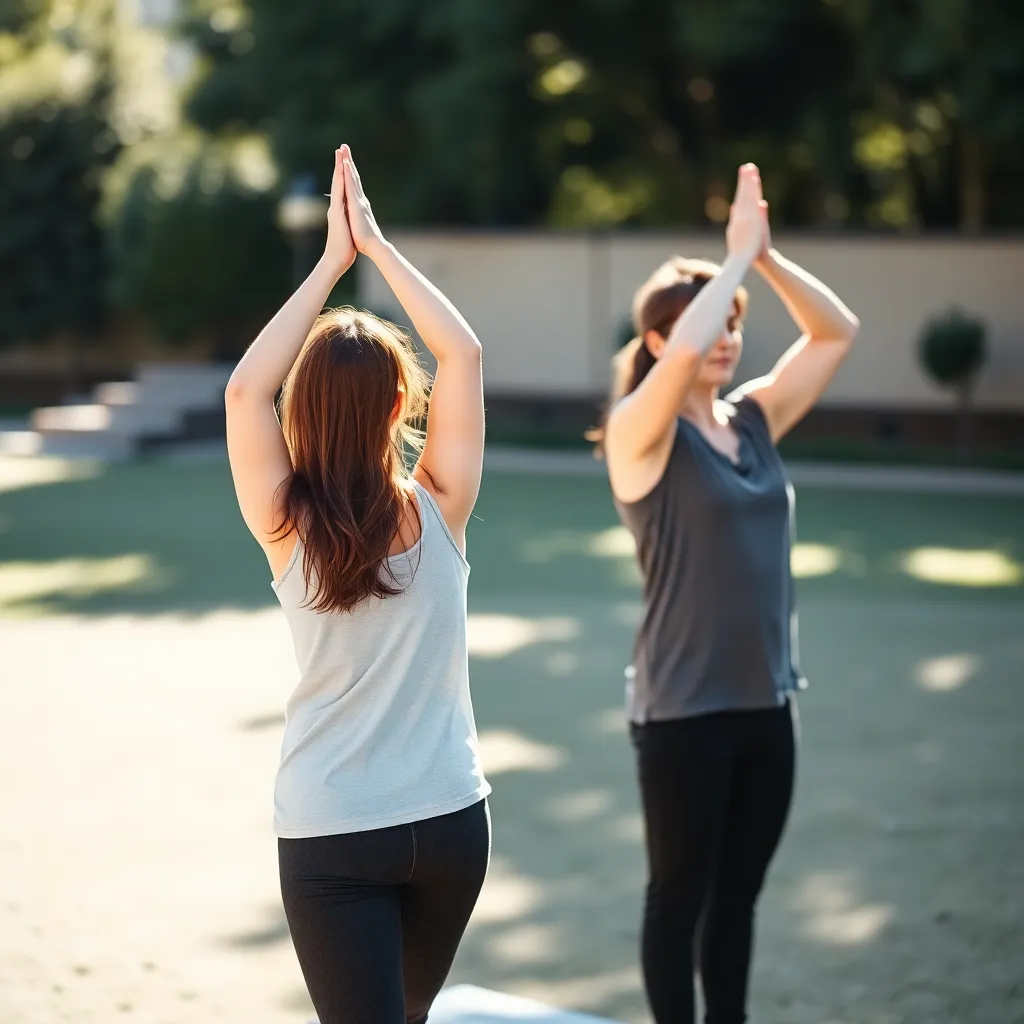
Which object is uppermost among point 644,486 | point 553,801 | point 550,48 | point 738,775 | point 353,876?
point 550,48

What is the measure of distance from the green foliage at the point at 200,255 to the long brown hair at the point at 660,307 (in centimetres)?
2403

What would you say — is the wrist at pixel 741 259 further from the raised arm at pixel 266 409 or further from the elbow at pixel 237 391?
the elbow at pixel 237 391

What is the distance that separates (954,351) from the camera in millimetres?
19328

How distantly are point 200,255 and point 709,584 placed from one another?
24.5 meters

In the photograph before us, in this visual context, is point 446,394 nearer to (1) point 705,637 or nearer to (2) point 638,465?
(2) point 638,465

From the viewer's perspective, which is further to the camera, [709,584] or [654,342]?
[654,342]

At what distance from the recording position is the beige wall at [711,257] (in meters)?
20.0

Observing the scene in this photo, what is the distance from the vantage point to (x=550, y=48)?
21.7 metres

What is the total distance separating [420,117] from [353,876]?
67.2ft

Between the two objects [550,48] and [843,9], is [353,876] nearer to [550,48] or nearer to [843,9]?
[843,9]

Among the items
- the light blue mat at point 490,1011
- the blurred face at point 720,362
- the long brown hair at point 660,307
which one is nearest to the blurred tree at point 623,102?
the long brown hair at point 660,307

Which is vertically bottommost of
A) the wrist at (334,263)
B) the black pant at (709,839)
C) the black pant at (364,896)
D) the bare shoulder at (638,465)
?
the black pant at (709,839)

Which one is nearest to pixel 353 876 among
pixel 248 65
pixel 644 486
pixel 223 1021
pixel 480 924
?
pixel 644 486

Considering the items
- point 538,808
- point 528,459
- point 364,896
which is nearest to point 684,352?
point 364,896
